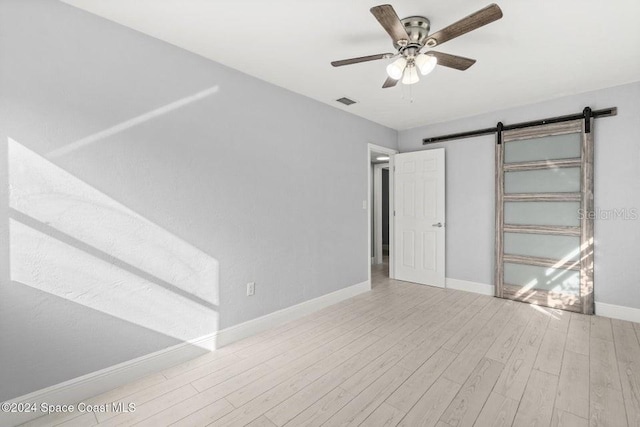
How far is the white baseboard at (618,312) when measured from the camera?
10.1ft

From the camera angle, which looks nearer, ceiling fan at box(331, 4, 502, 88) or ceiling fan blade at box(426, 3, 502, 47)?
ceiling fan blade at box(426, 3, 502, 47)

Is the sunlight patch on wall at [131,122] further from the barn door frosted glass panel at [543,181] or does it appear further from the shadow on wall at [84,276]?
the barn door frosted glass panel at [543,181]

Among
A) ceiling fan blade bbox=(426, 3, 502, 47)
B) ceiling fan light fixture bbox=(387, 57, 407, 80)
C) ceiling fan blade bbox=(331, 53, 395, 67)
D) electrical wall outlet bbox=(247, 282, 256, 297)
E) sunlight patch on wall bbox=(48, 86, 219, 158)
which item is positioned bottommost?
electrical wall outlet bbox=(247, 282, 256, 297)

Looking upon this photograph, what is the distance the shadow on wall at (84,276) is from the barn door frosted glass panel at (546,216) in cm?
384

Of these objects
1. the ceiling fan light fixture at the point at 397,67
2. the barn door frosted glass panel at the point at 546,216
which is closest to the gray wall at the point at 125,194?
the ceiling fan light fixture at the point at 397,67

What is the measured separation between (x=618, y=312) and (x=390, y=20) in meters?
3.89

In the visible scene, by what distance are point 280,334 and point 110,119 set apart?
2.30 m

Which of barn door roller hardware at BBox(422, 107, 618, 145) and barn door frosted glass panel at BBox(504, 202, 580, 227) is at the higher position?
barn door roller hardware at BBox(422, 107, 618, 145)

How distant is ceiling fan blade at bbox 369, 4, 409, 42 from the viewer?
5.00 ft

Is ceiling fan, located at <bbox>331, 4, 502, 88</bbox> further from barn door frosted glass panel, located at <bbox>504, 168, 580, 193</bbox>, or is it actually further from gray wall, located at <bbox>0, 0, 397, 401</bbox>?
barn door frosted glass panel, located at <bbox>504, 168, 580, 193</bbox>

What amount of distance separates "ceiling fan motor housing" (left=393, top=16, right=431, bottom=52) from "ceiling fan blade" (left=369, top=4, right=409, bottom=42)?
107 millimetres

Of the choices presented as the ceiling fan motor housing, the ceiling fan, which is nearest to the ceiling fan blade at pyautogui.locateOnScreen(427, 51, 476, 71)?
the ceiling fan

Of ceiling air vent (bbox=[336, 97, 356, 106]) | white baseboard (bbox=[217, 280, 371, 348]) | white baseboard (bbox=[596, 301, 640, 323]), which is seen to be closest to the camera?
white baseboard (bbox=[217, 280, 371, 348])

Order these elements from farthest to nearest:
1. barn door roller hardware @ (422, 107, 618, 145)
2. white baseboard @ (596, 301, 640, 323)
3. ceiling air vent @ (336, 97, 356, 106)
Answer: ceiling air vent @ (336, 97, 356, 106), barn door roller hardware @ (422, 107, 618, 145), white baseboard @ (596, 301, 640, 323)
